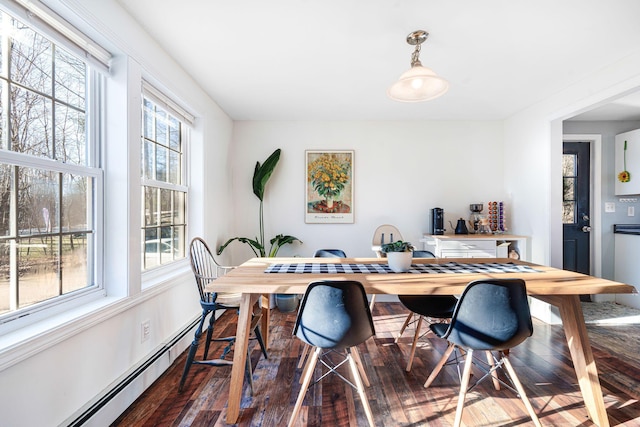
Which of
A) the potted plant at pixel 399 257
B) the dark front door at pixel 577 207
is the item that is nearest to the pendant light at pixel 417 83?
the potted plant at pixel 399 257

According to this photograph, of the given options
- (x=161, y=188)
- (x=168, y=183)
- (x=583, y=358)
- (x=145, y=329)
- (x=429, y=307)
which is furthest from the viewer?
(x=168, y=183)

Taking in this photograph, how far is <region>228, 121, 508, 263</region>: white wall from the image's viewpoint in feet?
13.3

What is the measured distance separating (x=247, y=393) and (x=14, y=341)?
1.25 meters

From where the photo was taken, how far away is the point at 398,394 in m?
1.91

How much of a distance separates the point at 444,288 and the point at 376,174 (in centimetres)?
264

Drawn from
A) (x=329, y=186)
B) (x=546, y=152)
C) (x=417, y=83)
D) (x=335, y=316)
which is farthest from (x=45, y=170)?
(x=546, y=152)

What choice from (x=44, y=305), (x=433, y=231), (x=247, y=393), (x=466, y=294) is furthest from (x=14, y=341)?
(x=433, y=231)

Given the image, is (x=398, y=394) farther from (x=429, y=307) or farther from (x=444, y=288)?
(x=444, y=288)

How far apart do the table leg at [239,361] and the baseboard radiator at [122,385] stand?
0.64 m

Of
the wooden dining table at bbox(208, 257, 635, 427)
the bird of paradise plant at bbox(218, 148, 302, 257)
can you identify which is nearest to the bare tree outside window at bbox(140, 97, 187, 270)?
the wooden dining table at bbox(208, 257, 635, 427)

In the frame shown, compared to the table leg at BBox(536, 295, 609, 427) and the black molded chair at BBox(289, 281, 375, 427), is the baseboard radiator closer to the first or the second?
the black molded chair at BBox(289, 281, 375, 427)

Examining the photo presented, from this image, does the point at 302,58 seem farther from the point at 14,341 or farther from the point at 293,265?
the point at 14,341

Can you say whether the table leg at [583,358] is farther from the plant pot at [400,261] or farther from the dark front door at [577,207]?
the dark front door at [577,207]

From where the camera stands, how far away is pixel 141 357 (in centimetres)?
197
